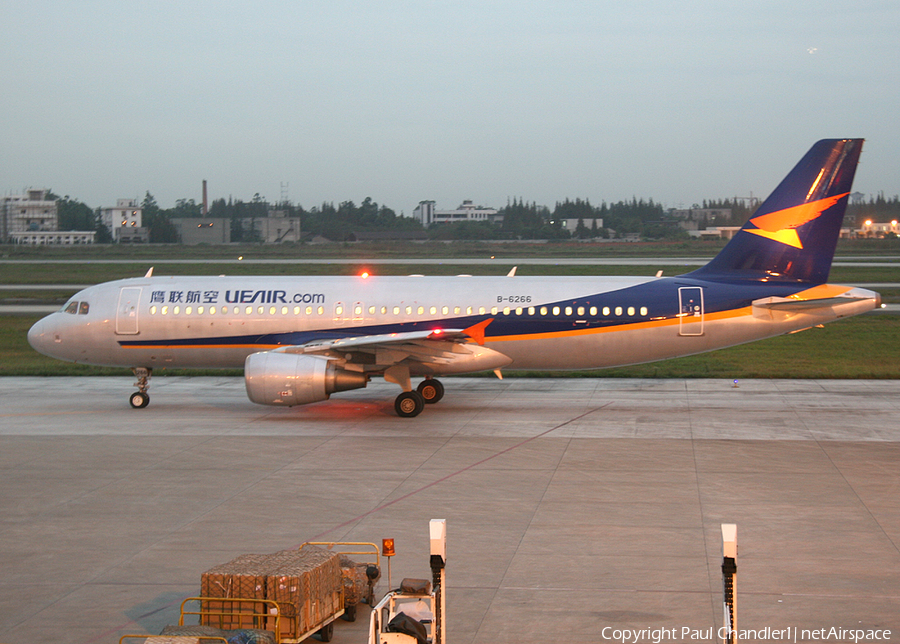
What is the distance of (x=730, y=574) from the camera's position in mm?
7988

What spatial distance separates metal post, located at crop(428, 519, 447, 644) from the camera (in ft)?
27.7

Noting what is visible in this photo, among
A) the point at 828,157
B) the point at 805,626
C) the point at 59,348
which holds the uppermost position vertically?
the point at 828,157

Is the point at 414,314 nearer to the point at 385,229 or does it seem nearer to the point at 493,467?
the point at 493,467

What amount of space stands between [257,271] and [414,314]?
1784 inches

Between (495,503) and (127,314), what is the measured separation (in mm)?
13814

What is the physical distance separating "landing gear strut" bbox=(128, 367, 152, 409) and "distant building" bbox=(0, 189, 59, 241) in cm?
16355

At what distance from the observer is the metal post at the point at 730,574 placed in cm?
789

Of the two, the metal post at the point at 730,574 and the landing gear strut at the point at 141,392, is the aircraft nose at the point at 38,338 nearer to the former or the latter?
the landing gear strut at the point at 141,392

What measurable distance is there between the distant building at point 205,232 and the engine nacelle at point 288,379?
123143 millimetres

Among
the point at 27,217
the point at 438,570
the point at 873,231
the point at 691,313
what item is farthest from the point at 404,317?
the point at 27,217

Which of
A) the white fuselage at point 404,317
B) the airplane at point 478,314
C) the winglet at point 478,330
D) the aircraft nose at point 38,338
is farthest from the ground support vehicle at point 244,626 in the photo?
the aircraft nose at point 38,338

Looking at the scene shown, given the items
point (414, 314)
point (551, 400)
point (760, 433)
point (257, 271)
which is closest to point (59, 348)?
point (414, 314)

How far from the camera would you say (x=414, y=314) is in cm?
2442

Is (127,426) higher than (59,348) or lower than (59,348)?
lower
